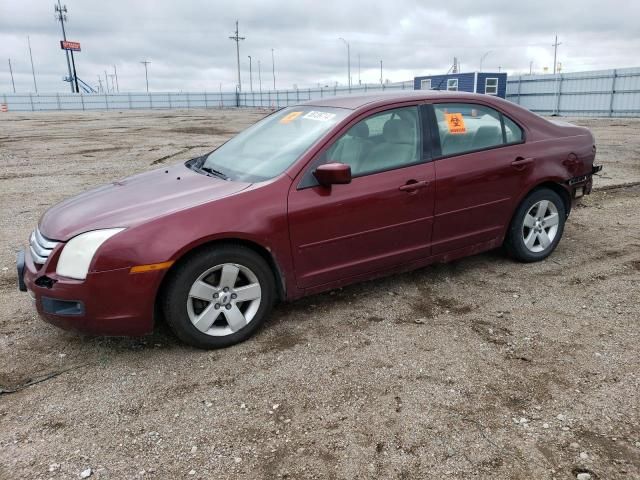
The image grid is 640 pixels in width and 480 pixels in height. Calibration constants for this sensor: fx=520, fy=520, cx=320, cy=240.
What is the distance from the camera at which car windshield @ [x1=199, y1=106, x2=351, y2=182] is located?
3.74 m

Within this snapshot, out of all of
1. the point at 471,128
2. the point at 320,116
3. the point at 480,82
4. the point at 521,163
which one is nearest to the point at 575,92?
the point at 480,82

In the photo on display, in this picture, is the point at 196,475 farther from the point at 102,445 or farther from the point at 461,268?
the point at 461,268

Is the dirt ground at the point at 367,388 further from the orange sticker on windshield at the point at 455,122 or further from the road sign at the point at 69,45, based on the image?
the road sign at the point at 69,45

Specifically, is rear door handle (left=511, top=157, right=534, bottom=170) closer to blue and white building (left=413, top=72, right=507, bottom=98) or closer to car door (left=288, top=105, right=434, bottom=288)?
car door (left=288, top=105, right=434, bottom=288)

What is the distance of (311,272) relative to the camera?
368cm

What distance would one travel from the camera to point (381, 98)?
13.6 ft

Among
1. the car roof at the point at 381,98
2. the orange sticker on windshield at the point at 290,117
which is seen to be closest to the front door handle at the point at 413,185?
the car roof at the point at 381,98

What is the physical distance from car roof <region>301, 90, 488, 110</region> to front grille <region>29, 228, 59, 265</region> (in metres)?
2.29

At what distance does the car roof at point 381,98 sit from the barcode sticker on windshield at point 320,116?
137 mm

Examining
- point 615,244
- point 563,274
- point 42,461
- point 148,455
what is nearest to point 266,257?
point 148,455

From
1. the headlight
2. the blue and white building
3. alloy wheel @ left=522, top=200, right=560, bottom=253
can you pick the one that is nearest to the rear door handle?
alloy wheel @ left=522, top=200, right=560, bottom=253

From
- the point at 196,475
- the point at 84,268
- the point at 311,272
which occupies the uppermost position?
the point at 84,268

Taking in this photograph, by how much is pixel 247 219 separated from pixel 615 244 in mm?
4066

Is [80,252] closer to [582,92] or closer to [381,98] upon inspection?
[381,98]
